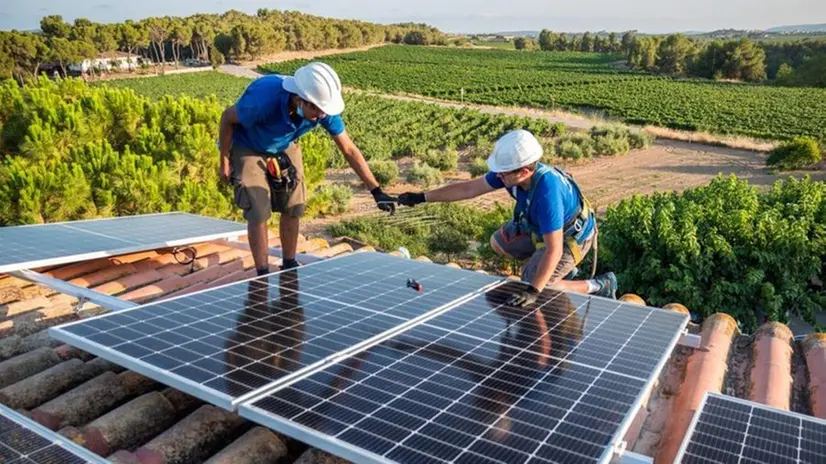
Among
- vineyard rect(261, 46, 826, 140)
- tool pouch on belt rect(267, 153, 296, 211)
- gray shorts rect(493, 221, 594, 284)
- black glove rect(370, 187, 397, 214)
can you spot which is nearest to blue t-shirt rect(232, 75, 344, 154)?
tool pouch on belt rect(267, 153, 296, 211)

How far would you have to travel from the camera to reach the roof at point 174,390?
368 centimetres

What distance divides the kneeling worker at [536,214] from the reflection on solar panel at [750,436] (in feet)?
5.70

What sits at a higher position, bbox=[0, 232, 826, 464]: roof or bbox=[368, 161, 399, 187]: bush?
bbox=[0, 232, 826, 464]: roof

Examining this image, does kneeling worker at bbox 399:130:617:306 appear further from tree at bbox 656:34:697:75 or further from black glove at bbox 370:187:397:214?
tree at bbox 656:34:697:75

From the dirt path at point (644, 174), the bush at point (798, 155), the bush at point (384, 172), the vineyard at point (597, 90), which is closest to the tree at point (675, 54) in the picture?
the vineyard at point (597, 90)

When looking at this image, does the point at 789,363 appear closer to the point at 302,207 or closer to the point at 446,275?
the point at 446,275

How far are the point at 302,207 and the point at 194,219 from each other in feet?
8.21

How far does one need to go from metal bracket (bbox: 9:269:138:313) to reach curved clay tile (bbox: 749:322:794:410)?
4.74 meters

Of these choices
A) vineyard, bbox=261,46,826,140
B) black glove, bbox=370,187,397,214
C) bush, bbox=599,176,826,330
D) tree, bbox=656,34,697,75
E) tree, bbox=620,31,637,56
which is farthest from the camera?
tree, bbox=620,31,637,56

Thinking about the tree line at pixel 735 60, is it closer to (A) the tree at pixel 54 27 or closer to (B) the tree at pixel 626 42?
(B) the tree at pixel 626 42

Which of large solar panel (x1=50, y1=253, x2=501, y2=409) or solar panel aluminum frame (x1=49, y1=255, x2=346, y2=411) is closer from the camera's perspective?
solar panel aluminum frame (x1=49, y1=255, x2=346, y2=411)

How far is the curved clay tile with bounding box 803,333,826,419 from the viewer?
463cm

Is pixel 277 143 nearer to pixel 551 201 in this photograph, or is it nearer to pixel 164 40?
pixel 551 201

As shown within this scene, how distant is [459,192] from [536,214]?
119 cm
